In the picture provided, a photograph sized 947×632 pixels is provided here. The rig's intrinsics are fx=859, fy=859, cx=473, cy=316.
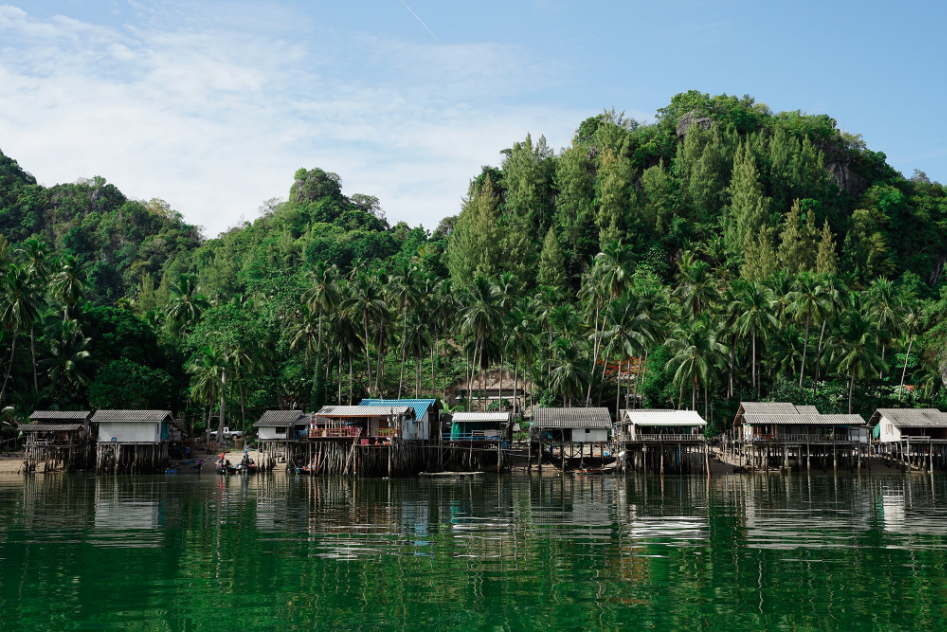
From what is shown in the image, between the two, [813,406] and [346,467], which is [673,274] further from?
[346,467]

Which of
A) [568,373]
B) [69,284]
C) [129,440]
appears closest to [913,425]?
[568,373]

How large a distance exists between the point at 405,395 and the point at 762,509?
176 ft

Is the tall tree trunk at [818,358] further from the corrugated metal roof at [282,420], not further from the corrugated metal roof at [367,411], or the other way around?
the corrugated metal roof at [282,420]

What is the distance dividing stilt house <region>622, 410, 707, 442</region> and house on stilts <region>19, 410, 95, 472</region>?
42.9 meters

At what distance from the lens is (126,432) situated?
66375mm

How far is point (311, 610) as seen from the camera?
17609 millimetres

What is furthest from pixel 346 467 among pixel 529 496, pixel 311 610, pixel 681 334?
pixel 311 610

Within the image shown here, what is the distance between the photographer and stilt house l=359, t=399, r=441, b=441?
65.7 m

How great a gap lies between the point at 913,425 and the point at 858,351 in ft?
30.7

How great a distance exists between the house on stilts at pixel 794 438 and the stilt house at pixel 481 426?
60.4 feet

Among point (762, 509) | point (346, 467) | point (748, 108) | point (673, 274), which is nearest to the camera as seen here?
point (762, 509)

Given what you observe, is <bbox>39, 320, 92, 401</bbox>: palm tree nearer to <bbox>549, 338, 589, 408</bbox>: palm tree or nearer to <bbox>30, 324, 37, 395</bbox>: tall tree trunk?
<bbox>30, 324, 37, 395</bbox>: tall tree trunk

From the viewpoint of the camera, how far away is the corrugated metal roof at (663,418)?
6547cm

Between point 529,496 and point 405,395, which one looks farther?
point 405,395
